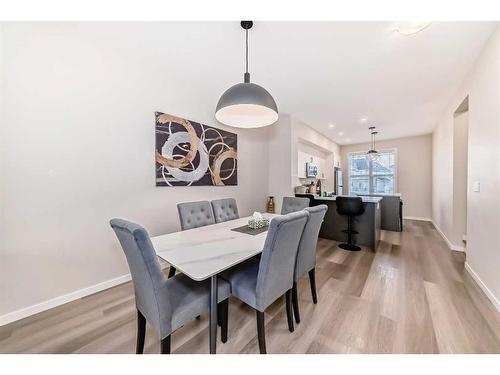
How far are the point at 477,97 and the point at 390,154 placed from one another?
4766 millimetres

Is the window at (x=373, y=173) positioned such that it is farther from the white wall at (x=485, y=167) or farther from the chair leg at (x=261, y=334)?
the chair leg at (x=261, y=334)

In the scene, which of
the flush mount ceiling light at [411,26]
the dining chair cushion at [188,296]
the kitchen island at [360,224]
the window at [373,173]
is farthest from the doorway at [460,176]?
the dining chair cushion at [188,296]

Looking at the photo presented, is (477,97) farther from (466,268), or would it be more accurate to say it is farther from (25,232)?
(25,232)

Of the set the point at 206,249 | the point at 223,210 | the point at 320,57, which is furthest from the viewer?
the point at 223,210

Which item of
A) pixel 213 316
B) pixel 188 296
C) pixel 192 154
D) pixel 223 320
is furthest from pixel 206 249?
Answer: pixel 192 154

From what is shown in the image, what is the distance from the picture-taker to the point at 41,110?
5.94 feet

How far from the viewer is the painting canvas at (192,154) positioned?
2674mm

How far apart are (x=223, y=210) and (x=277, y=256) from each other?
1522mm

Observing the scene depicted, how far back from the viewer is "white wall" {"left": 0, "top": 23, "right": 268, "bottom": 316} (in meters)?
1.70

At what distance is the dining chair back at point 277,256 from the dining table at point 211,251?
0.50 ft

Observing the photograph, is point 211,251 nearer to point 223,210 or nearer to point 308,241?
point 308,241

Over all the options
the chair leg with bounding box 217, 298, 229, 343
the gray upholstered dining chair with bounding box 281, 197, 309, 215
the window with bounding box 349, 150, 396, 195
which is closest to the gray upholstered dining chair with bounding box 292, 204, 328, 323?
the chair leg with bounding box 217, 298, 229, 343

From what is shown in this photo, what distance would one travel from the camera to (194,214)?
2381 mm
